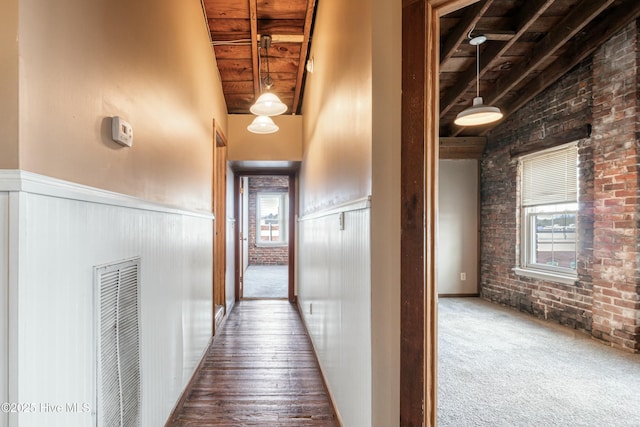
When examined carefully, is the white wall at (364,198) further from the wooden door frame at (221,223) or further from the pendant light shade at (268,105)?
the wooden door frame at (221,223)

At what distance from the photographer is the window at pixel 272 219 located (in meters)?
9.37

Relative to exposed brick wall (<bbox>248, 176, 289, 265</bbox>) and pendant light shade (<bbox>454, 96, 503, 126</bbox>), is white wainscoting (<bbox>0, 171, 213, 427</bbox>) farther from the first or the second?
exposed brick wall (<bbox>248, 176, 289, 265</bbox>)

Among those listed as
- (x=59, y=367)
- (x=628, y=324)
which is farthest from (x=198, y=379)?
(x=628, y=324)

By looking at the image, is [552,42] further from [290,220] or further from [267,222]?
[267,222]

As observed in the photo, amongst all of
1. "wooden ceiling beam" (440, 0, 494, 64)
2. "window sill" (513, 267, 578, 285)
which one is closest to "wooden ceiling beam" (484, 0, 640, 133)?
"wooden ceiling beam" (440, 0, 494, 64)

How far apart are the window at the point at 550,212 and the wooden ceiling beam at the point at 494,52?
1.24m

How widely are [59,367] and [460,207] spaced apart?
5.18 metres

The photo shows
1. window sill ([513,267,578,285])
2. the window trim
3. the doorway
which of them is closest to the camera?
window sill ([513,267,578,285])

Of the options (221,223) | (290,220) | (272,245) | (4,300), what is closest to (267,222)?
(272,245)

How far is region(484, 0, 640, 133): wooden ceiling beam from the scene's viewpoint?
2975 millimetres

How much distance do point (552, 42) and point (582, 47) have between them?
33 cm

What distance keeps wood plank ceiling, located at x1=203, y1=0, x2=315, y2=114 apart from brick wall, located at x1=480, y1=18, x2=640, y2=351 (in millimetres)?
2919

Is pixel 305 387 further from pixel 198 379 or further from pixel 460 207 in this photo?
pixel 460 207

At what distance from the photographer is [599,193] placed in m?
3.31
